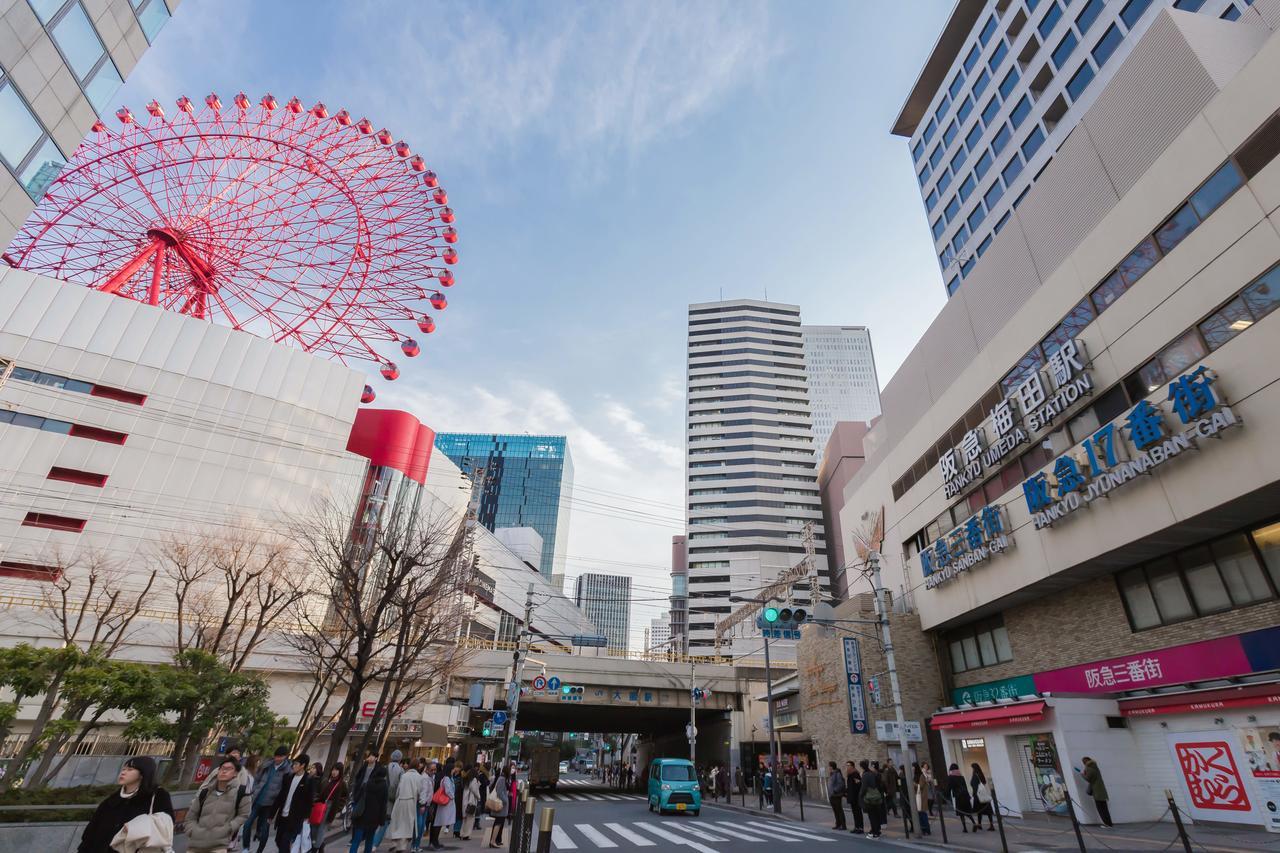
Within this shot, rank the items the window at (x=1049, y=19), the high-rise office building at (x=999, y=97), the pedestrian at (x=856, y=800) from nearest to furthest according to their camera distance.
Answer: the pedestrian at (x=856, y=800) < the high-rise office building at (x=999, y=97) < the window at (x=1049, y=19)

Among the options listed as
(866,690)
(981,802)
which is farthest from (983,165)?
(981,802)

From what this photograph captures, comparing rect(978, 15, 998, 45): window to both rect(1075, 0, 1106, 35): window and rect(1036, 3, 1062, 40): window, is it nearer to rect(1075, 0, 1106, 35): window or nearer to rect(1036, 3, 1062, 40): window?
rect(1036, 3, 1062, 40): window

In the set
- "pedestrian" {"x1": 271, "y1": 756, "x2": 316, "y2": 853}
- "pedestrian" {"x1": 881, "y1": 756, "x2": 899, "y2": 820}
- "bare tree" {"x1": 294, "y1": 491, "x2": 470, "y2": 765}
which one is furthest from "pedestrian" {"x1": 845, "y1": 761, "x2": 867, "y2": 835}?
"pedestrian" {"x1": 271, "y1": 756, "x2": 316, "y2": 853}

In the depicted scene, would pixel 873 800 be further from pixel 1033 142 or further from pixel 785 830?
pixel 1033 142

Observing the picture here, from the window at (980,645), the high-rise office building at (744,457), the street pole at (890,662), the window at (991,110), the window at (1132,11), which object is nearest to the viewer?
the street pole at (890,662)

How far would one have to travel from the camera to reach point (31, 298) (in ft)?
133

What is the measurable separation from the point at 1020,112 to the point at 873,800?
131ft

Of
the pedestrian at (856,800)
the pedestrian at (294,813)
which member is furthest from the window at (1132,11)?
the pedestrian at (294,813)

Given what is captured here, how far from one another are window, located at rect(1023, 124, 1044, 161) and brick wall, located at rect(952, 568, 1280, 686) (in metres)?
27.9

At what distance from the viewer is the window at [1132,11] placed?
1112 inches

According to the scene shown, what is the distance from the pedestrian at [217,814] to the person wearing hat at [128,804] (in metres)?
2.16

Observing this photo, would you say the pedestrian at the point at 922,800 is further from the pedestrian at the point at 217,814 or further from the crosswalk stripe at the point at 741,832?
the pedestrian at the point at 217,814

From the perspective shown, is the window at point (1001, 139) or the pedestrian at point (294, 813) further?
the window at point (1001, 139)

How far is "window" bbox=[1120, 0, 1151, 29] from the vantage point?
28.2 meters
